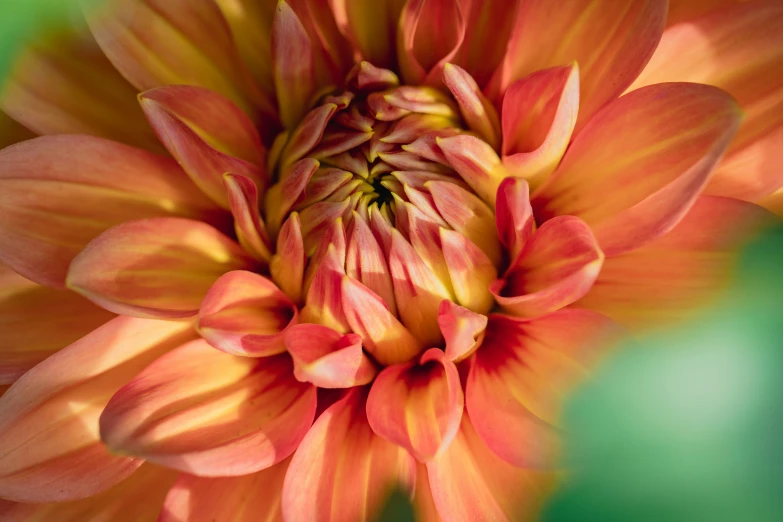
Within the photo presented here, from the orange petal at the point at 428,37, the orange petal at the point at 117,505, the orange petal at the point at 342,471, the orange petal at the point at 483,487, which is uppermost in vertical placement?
the orange petal at the point at 428,37

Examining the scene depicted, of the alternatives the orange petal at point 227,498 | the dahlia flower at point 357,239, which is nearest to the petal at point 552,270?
the dahlia flower at point 357,239

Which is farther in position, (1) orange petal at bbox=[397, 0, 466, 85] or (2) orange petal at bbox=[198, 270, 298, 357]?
(1) orange petal at bbox=[397, 0, 466, 85]

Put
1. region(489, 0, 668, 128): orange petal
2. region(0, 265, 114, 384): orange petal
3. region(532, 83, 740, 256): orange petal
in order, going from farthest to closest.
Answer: region(0, 265, 114, 384): orange petal, region(489, 0, 668, 128): orange petal, region(532, 83, 740, 256): orange petal

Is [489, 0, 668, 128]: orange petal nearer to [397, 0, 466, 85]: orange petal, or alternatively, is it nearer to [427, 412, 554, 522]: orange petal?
[397, 0, 466, 85]: orange petal

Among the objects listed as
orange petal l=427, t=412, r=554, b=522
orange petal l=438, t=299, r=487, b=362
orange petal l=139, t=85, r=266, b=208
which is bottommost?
orange petal l=427, t=412, r=554, b=522

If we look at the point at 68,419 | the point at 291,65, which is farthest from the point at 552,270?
the point at 68,419

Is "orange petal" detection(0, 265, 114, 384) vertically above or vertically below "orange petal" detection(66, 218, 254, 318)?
below

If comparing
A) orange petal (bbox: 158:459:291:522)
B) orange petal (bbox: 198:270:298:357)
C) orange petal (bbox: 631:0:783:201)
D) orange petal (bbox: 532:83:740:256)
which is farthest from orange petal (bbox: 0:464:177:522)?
orange petal (bbox: 631:0:783:201)

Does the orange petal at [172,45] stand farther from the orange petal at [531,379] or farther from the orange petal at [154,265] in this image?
the orange petal at [531,379]
